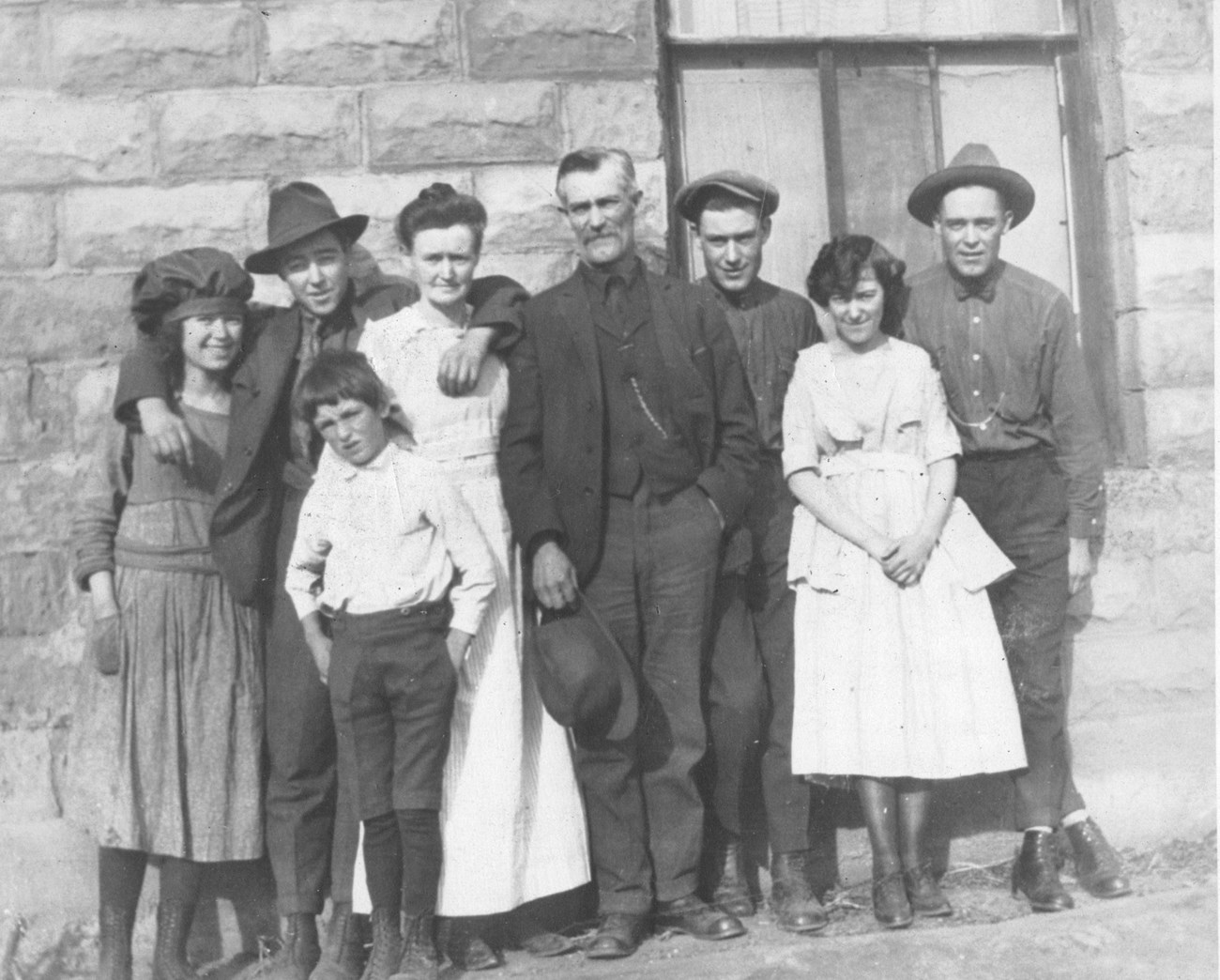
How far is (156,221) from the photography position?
4.30m

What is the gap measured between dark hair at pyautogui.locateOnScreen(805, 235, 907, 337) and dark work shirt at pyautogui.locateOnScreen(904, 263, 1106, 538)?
281mm

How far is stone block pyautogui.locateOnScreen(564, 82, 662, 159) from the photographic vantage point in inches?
176

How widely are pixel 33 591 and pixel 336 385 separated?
1232 mm

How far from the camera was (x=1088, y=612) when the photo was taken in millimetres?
4531

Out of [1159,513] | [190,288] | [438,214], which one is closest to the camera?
[438,214]

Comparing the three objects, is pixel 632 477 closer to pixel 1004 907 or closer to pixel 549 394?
pixel 549 394

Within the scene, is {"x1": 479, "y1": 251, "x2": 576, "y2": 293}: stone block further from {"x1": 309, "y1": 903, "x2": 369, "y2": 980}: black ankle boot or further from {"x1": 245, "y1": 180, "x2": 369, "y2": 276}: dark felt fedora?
{"x1": 309, "y1": 903, "x2": 369, "y2": 980}: black ankle boot

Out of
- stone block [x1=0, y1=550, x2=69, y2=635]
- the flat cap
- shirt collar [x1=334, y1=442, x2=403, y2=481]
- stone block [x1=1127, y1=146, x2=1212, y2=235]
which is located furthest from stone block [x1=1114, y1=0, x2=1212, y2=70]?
stone block [x1=0, y1=550, x2=69, y2=635]

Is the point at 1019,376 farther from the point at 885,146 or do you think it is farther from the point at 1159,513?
the point at 885,146

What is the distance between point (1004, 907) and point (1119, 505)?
133 cm

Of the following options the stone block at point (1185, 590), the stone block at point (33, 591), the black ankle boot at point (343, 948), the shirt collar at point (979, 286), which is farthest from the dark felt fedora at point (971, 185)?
the stone block at point (33, 591)

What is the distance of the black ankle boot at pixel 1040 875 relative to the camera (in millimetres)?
4035

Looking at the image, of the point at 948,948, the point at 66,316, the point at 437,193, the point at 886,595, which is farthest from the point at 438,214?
the point at 948,948

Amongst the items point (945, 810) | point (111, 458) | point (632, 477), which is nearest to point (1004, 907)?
point (945, 810)
